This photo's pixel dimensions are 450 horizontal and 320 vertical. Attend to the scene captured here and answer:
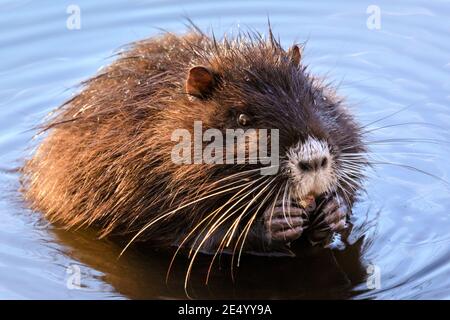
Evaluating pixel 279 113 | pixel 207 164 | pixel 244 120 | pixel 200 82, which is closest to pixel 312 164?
pixel 279 113

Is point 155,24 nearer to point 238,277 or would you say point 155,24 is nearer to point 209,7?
point 209,7

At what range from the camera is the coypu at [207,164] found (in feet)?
25.7

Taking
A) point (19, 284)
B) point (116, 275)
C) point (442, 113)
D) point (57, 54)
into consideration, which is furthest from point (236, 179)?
point (57, 54)

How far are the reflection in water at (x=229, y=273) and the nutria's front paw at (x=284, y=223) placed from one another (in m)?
0.29

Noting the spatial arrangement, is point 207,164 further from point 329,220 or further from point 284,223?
point 329,220

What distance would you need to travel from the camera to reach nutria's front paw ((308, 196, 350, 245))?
8312 millimetres

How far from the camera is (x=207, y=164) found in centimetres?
797

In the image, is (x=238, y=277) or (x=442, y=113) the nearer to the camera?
(x=238, y=277)

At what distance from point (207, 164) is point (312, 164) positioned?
791 mm

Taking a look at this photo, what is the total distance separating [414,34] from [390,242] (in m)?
4.08

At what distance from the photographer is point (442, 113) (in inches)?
409

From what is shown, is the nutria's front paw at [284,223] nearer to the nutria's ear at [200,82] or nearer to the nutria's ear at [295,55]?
the nutria's ear at [200,82]

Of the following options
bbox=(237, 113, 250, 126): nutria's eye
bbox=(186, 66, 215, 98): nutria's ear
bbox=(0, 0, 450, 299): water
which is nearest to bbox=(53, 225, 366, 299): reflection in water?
bbox=(0, 0, 450, 299): water

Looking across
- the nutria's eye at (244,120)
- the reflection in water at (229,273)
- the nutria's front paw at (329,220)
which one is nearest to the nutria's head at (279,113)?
the nutria's eye at (244,120)
